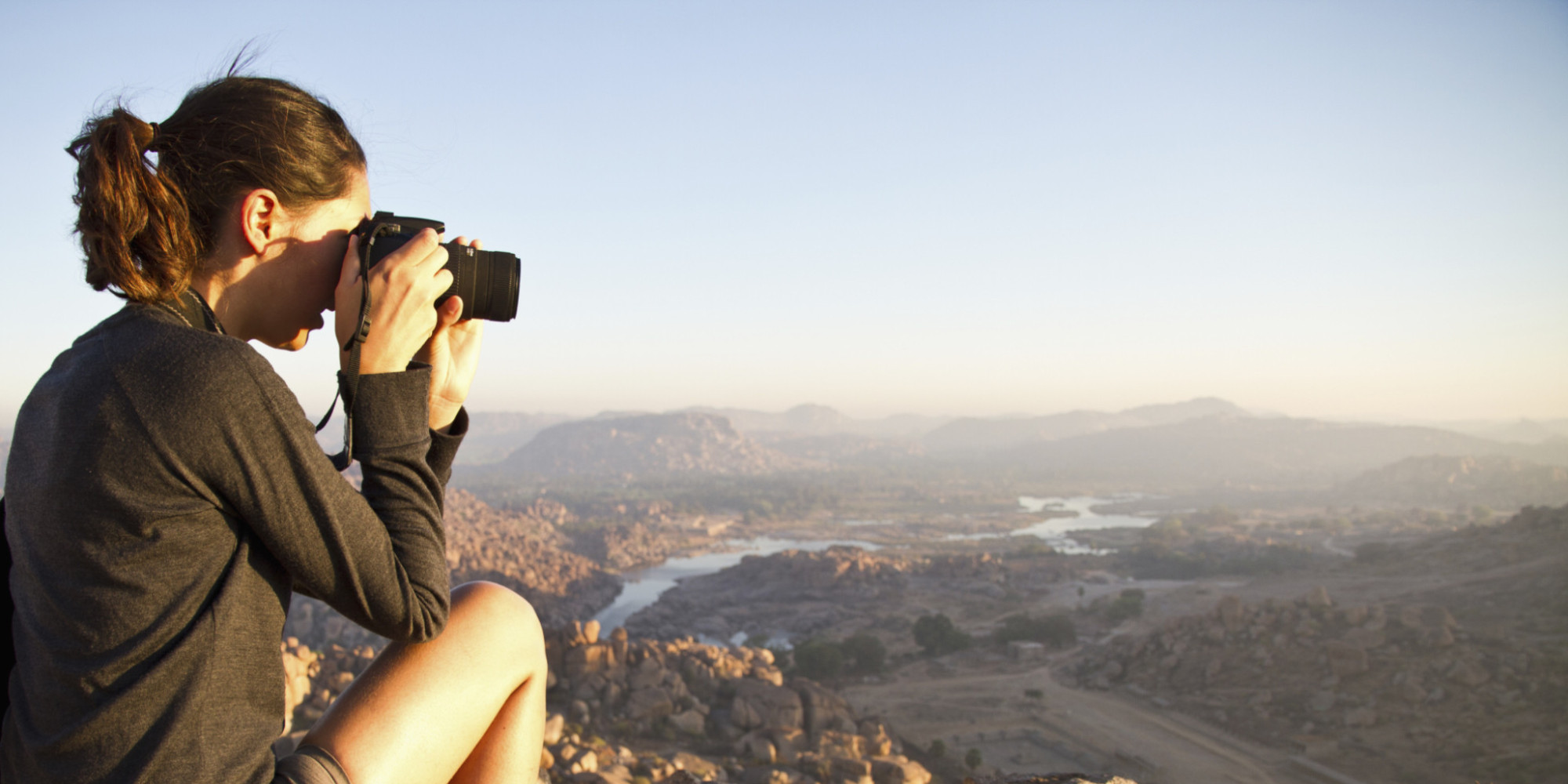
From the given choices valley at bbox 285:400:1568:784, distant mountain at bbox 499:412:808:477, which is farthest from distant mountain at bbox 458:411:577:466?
valley at bbox 285:400:1568:784

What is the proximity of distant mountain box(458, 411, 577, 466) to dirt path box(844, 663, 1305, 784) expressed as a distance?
5135 inches

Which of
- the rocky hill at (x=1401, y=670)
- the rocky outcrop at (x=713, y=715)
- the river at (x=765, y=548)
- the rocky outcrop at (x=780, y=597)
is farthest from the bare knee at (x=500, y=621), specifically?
the rocky outcrop at (x=780, y=597)

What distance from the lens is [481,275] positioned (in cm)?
153

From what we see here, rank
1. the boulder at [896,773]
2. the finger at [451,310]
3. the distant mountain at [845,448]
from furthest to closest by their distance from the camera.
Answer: the distant mountain at [845,448], the boulder at [896,773], the finger at [451,310]

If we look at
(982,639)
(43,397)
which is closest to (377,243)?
(43,397)

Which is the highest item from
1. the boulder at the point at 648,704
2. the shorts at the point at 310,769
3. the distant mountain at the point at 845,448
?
the shorts at the point at 310,769

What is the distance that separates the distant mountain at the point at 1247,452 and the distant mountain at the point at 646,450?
134 feet

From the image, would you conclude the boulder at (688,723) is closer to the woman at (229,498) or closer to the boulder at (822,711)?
the boulder at (822,711)

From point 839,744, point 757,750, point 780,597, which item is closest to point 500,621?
point 757,750

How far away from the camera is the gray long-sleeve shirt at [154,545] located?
952 mm

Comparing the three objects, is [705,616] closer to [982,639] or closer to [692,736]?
[982,639]

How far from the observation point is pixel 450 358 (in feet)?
5.11

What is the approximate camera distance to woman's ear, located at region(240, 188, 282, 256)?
123cm

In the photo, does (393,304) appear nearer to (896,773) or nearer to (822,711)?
(896,773)
